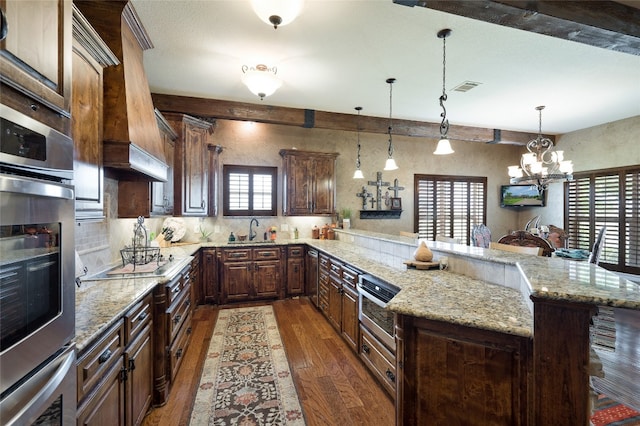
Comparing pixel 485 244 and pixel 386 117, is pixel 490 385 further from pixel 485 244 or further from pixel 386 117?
pixel 386 117

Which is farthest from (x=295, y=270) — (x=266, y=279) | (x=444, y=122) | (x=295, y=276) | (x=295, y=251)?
(x=444, y=122)

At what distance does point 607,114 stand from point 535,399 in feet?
19.3

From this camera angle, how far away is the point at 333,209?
520cm

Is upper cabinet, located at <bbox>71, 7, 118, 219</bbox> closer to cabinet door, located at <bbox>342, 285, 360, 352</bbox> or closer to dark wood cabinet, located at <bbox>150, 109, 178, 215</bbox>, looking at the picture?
dark wood cabinet, located at <bbox>150, 109, 178, 215</bbox>

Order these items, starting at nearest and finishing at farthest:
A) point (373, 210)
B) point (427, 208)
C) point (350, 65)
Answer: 1. point (350, 65)
2. point (373, 210)
3. point (427, 208)

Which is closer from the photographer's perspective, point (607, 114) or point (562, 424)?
point (562, 424)

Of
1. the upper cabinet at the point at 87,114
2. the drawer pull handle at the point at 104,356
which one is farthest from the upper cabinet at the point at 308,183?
the drawer pull handle at the point at 104,356

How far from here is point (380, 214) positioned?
593 cm

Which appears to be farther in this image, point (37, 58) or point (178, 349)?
point (178, 349)

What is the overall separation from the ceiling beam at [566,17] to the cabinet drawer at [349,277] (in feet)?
7.23

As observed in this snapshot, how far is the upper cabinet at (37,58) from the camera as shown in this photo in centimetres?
78

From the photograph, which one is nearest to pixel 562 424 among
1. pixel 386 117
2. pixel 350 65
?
pixel 350 65

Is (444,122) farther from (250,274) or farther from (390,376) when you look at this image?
(250,274)

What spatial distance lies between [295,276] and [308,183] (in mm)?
1635
